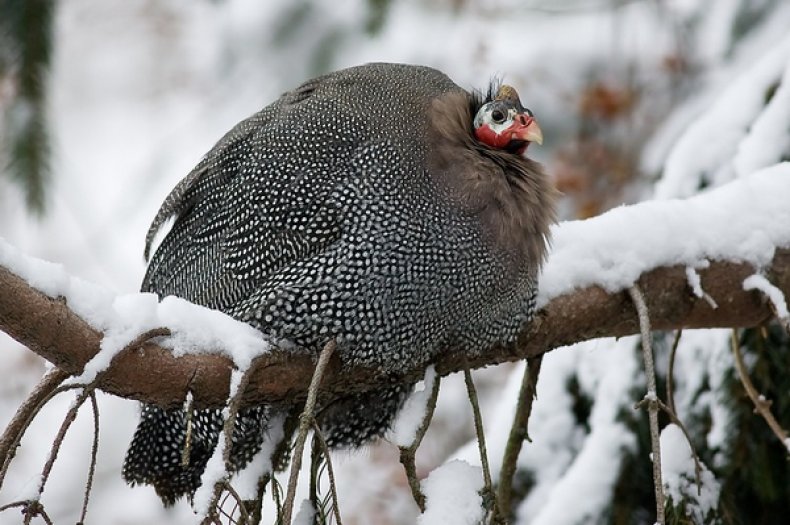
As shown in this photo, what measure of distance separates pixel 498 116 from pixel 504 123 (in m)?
0.03

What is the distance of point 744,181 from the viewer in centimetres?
303

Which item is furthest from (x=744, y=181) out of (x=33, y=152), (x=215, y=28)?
(x=215, y=28)

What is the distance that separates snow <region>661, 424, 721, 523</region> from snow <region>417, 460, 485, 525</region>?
0.56 metres

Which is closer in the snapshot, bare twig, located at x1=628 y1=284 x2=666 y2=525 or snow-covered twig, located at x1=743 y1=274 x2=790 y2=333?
bare twig, located at x1=628 y1=284 x2=666 y2=525

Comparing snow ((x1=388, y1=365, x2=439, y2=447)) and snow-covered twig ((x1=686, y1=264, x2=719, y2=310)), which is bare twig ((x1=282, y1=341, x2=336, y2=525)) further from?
snow-covered twig ((x1=686, y1=264, x2=719, y2=310))

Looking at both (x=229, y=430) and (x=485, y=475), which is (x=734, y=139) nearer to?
(x=485, y=475)

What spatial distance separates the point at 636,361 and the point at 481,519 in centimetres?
109

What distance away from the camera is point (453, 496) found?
250 cm

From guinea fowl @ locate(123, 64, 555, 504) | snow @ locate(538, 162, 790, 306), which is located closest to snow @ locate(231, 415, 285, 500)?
guinea fowl @ locate(123, 64, 555, 504)

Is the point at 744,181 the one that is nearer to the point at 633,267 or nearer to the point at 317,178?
the point at 633,267

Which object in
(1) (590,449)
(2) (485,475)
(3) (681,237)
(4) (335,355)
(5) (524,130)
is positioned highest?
(5) (524,130)

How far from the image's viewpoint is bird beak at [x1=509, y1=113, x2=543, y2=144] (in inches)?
118

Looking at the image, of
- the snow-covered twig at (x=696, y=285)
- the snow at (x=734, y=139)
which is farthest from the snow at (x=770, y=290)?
the snow at (x=734, y=139)

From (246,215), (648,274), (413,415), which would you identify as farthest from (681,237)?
(246,215)
